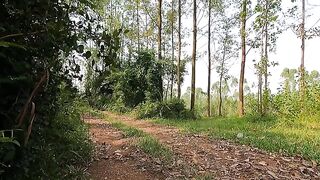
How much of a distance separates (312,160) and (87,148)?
3.74 meters

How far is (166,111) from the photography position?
1445 centimetres

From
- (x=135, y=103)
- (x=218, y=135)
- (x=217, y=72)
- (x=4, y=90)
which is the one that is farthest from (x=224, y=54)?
(x=4, y=90)

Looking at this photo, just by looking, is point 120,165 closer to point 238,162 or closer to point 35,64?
point 238,162

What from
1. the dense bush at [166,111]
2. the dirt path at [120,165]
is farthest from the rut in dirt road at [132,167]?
the dense bush at [166,111]

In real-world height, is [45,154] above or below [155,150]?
above

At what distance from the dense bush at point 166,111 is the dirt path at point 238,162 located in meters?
7.81

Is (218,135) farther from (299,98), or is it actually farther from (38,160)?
(38,160)

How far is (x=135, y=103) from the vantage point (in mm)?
17922

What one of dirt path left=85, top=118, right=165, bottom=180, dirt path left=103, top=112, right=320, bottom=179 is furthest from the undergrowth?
dirt path left=103, top=112, right=320, bottom=179

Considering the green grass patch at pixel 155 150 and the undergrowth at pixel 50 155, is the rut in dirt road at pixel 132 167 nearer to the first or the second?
the green grass patch at pixel 155 150

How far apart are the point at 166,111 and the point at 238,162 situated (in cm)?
927

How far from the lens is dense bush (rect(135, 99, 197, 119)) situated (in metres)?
14.4

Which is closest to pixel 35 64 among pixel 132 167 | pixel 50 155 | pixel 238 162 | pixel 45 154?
pixel 45 154

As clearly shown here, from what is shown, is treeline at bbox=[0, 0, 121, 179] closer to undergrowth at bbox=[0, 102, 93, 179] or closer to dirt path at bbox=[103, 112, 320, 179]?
undergrowth at bbox=[0, 102, 93, 179]
